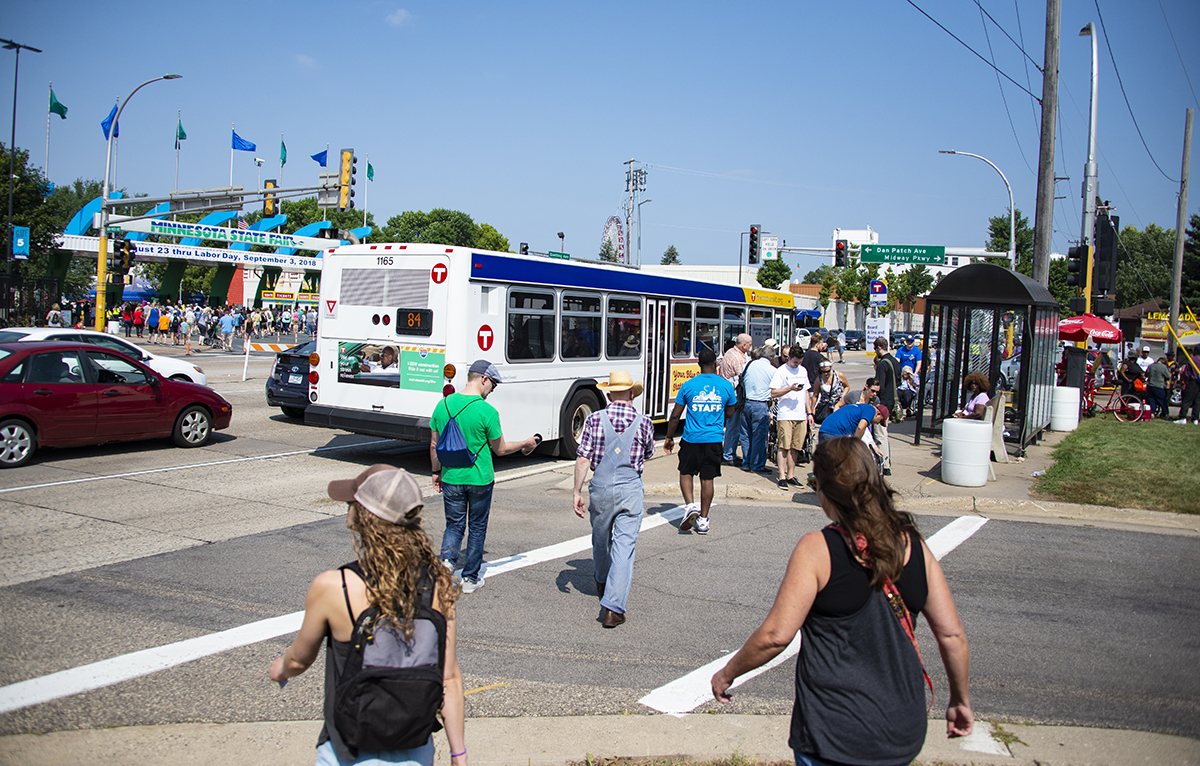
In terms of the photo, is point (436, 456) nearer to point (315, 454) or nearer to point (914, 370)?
point (315, 454)

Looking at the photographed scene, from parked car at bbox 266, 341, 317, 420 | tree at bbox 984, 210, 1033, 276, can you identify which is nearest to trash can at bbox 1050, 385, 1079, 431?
parked car at bbox 266, 341, 317, 420

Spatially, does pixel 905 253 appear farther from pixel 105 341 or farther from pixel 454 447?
pixel 454 447

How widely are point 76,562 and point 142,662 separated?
2.44 meters

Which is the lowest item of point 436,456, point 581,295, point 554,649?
point 554,649

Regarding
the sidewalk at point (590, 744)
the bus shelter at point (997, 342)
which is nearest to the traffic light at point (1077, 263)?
the bus shelter at point (997, 342)

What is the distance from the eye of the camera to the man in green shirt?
6.03m

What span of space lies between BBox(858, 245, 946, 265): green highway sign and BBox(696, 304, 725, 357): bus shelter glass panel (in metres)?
21.8

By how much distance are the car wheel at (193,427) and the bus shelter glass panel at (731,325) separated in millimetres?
8967

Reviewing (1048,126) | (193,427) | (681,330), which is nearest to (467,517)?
(193,427)

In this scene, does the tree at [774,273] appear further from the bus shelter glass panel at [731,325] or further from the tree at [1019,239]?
the bus shelter glass panel at [731,325]

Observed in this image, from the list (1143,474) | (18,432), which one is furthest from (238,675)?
(1143,474)

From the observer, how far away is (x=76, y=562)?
269 inches

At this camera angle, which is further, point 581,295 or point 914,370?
point 914,370

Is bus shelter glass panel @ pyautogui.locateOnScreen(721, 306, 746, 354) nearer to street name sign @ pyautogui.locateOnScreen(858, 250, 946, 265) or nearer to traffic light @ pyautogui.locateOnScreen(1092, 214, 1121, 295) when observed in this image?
traffic light @ pyautogui.locateOnScreen(1092, 214, 1121, 295)
